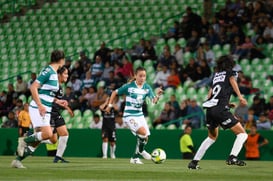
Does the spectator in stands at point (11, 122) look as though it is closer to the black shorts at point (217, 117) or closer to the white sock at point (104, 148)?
the white sock at point (104, 148)

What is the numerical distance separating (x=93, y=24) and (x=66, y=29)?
1175mm

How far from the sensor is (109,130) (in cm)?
2595

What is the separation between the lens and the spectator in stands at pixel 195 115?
26016 millimetres

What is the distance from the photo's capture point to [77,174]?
14.4 m

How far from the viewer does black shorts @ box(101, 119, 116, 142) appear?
2591 centimetres

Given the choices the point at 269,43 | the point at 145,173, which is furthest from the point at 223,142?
the point at 145,173

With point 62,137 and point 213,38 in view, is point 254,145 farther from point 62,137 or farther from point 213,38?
point 62,137

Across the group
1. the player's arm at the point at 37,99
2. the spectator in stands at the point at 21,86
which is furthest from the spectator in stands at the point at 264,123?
the player's arm at the point at 37,99

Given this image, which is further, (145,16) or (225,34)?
(145,16)

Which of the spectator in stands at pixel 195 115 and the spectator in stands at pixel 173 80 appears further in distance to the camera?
the spectator in stands at pixel 173 80

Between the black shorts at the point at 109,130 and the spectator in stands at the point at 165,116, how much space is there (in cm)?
166

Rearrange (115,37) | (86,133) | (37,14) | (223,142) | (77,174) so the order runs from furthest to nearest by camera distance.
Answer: (37,14)
(115,37)
(86,133)
(223,142)
(77,174)

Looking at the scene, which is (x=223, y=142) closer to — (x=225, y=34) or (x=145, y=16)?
(x=225, y=34)

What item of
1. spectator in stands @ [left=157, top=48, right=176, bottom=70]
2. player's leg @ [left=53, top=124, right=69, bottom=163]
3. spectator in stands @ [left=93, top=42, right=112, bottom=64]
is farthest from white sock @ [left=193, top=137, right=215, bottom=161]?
spectator in stands @ [left=93, top=42, right=112, bottom=64]
